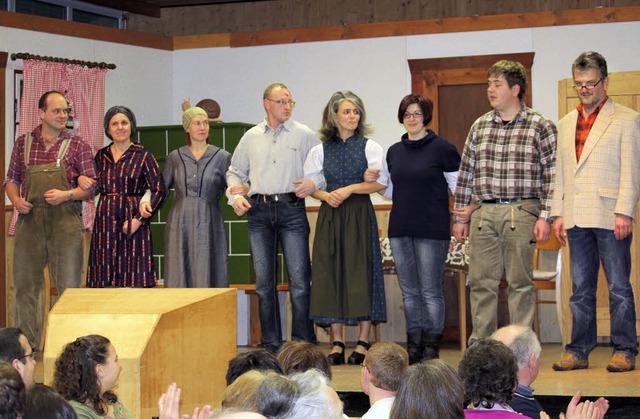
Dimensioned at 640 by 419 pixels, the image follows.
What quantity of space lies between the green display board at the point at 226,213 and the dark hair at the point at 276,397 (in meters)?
5.26

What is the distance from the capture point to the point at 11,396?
83.9 inches

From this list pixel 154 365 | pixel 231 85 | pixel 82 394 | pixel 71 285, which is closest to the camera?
pixel 82 394

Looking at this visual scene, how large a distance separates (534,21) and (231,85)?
2440mm

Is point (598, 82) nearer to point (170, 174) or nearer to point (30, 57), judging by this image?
point (170, 174)

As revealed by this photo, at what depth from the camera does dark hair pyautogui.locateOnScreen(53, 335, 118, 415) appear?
3420 millimetres

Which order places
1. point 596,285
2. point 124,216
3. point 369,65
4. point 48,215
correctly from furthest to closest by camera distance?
point 369,65 < point 48,215 < point 124,216 < point 596,285

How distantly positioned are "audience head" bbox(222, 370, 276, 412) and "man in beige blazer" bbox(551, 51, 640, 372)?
2959mm

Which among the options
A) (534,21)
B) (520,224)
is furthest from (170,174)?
(534,21)

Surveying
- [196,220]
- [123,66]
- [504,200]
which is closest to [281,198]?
[196,220]

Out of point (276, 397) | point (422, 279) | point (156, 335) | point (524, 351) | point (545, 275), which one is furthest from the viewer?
point (545, 275)

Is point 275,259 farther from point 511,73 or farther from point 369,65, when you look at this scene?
point 369,65

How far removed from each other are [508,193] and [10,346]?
272 centimetres

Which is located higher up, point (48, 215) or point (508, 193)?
point (508, 193)

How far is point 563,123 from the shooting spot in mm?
5238
